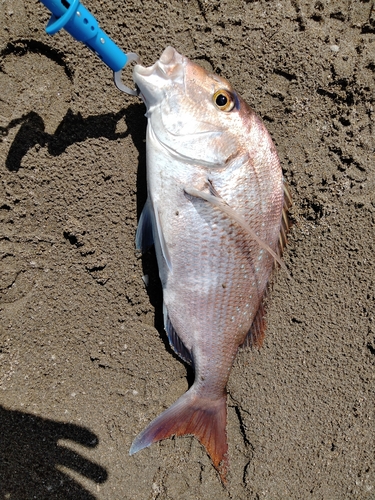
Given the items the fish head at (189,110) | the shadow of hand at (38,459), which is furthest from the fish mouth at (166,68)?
the shadow of hand at (38,459)

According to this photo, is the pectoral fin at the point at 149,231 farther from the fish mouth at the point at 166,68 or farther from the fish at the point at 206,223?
the fish mouth at the point at 166,68

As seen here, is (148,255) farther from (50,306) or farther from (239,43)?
(239,43)

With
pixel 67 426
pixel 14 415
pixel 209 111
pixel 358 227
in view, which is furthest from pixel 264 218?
pixel 14 415

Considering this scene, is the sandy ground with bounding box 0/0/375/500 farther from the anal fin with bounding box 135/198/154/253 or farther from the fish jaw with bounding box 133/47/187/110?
the fish jaw with bounding box 133/47/187/110

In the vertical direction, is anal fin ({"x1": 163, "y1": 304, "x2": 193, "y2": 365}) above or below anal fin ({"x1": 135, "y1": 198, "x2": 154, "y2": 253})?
below

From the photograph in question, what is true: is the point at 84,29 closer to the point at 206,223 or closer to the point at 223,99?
the point at 223,99

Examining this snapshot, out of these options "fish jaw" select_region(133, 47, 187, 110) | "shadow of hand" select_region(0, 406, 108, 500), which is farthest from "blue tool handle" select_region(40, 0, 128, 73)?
"shadow of hand" select_region(0, 406, 108, 500)
